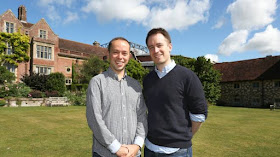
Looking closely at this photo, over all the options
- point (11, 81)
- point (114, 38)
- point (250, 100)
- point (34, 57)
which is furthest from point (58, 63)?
point (114, 38)

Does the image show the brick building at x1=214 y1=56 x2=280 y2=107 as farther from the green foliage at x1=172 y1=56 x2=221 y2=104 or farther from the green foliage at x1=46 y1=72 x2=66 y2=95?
the green foliage at x1=46 y1=72 x2=66 y2=95

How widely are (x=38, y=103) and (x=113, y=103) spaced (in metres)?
21.3

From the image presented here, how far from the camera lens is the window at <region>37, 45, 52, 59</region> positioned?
1196 inches

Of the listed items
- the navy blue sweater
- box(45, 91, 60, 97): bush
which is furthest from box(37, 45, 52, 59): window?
the navy blue sweater

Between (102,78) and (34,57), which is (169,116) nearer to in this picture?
(102,78)

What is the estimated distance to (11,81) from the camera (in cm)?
2589

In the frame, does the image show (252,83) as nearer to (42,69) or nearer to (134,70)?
(134,70)

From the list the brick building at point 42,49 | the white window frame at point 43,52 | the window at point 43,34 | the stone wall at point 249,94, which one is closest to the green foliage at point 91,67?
the brick building at point 42,49

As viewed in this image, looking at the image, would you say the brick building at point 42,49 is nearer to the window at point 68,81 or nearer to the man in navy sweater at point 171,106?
the window at point 68,81

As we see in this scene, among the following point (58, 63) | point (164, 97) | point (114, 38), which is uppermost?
point (58, 63)

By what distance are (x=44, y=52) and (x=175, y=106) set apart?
32115 millimetres

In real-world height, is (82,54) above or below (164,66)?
above

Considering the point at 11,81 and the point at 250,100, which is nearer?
the point at 11,81

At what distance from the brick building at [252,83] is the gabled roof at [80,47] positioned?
73.3 ft
